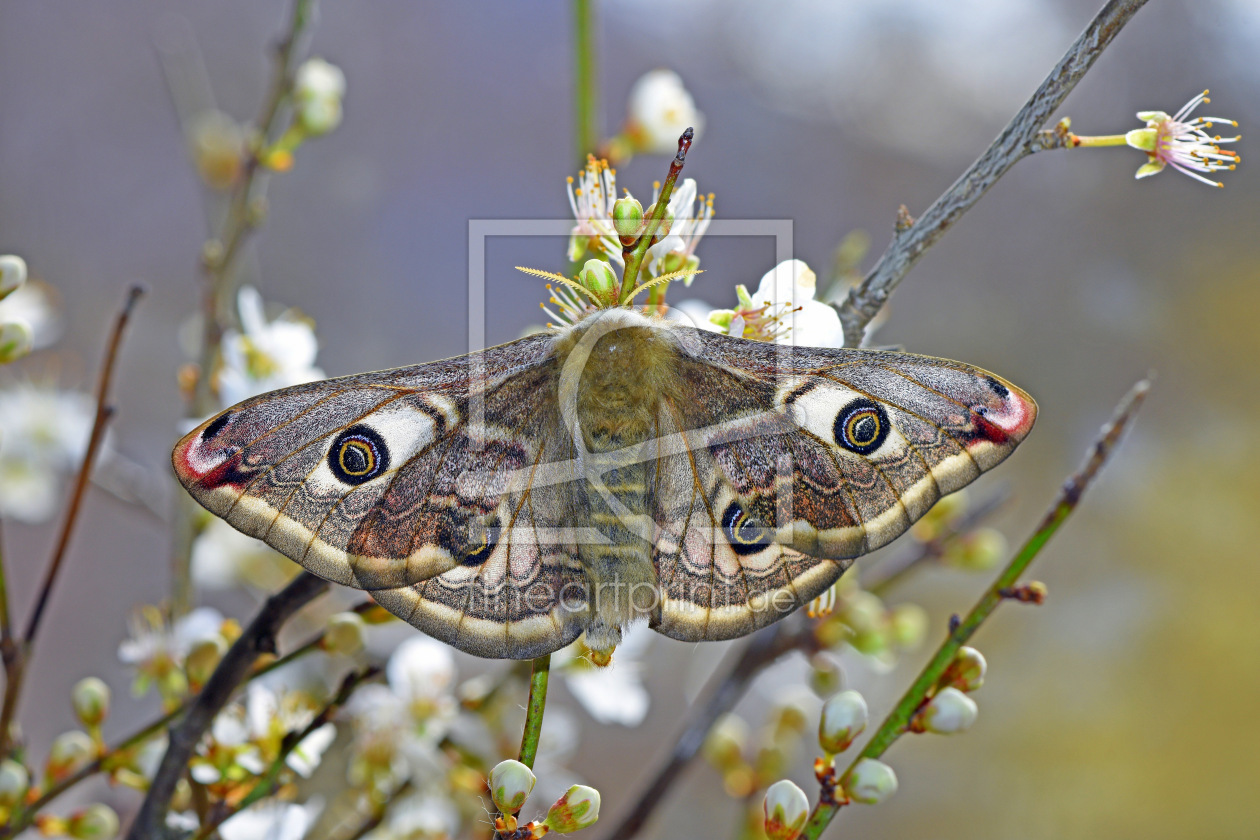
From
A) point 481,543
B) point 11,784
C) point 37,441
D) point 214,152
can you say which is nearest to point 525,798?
point 481,543

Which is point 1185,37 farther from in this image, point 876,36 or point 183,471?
point 183,471

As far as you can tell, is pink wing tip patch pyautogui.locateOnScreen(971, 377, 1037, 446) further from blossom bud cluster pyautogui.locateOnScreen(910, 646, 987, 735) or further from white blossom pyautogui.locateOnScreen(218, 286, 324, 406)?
white blossom pyautogui.locateOnScreen(218, 286, 324, 406)

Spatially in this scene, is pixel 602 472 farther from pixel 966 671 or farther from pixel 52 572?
pixel 52 572

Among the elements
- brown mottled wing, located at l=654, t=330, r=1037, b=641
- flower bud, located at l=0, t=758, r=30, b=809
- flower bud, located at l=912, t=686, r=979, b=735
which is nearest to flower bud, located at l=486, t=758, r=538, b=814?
brown mottled wing, located at l=654, t=330, r=1037, b=641

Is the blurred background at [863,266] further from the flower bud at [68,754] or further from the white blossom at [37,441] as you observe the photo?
the flower bud at [68,754]

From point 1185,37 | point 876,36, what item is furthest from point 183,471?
point 876,36

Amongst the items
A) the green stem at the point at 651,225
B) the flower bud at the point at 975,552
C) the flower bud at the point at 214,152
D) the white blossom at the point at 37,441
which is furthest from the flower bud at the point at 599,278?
the white blossom at the point at 37,441
